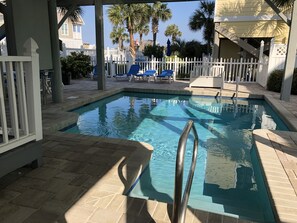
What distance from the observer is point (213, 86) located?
33.6 ft

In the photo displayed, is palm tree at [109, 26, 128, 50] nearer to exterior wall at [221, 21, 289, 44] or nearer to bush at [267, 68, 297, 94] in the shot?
exterior wall at [221, 21, 289, 44]

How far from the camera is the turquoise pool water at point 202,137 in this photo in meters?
2.89

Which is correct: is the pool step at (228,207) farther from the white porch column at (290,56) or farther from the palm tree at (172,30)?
the palm tree at (172,30)

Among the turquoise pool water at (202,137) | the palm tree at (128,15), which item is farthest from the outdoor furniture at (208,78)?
the palm tree at (128,15)

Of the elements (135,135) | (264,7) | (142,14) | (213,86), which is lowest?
(135,135)

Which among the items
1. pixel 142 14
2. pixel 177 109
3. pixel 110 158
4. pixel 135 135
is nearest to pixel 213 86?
pixel 177 109

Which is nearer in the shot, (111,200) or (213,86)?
(111,200)

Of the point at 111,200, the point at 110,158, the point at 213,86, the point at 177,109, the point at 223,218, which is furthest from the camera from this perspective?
the point at 213,86

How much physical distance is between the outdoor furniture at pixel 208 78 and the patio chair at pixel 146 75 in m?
2.12

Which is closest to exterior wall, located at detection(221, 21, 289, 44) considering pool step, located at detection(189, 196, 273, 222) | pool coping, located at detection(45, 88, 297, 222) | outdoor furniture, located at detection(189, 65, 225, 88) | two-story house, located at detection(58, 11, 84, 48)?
outdoor furniture, located at detection(189, 65, 225, 88)

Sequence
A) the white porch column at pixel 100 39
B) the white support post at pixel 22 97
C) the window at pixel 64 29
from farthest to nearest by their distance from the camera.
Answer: the window at pixel 64 29, the white porch column at pixel 100 39, the white support post at pixel 22 97

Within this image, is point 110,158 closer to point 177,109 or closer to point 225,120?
point 225,120

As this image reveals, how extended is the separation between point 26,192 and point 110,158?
1.09 m

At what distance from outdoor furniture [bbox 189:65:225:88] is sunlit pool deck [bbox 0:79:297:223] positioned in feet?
19.9
